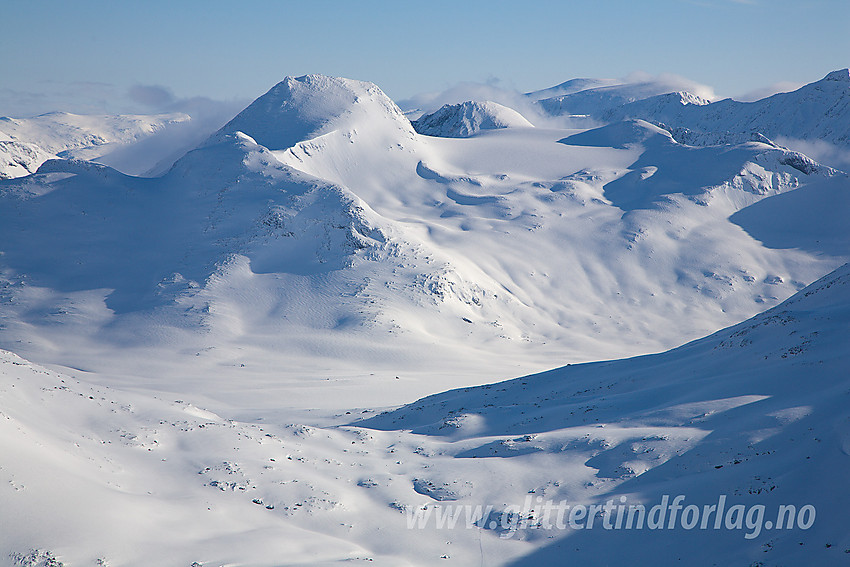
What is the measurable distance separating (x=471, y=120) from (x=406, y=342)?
10107cm

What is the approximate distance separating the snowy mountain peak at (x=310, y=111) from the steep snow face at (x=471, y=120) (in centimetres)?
3718

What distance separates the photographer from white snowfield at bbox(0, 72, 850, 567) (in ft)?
55.1

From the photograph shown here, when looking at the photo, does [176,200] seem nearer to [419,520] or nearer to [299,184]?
[299,184]

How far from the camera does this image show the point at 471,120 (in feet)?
465

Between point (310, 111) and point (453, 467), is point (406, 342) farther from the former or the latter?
point (310, 111)

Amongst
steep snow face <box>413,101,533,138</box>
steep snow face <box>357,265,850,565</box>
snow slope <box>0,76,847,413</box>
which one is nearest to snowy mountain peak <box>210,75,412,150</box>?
snow slope <box>0,76,847,413</box>

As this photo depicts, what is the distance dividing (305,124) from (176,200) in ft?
97.9

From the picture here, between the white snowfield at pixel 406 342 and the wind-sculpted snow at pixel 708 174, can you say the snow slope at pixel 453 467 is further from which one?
the wind-sculpted snow at pixel 708 174

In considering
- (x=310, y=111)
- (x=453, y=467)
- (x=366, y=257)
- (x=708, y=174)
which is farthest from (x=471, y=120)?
(x=453, y=467)

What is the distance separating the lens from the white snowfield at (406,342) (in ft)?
55.1

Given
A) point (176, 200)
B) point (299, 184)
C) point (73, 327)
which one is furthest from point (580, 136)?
point (73, 327)

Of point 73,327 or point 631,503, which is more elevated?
point 73,327

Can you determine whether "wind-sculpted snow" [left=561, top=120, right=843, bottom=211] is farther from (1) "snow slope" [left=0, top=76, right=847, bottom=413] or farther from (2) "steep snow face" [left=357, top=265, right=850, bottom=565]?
(2) "steep snow face" [left=357, top=265, right=850, bottom=565]

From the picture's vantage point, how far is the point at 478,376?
44719 mm
